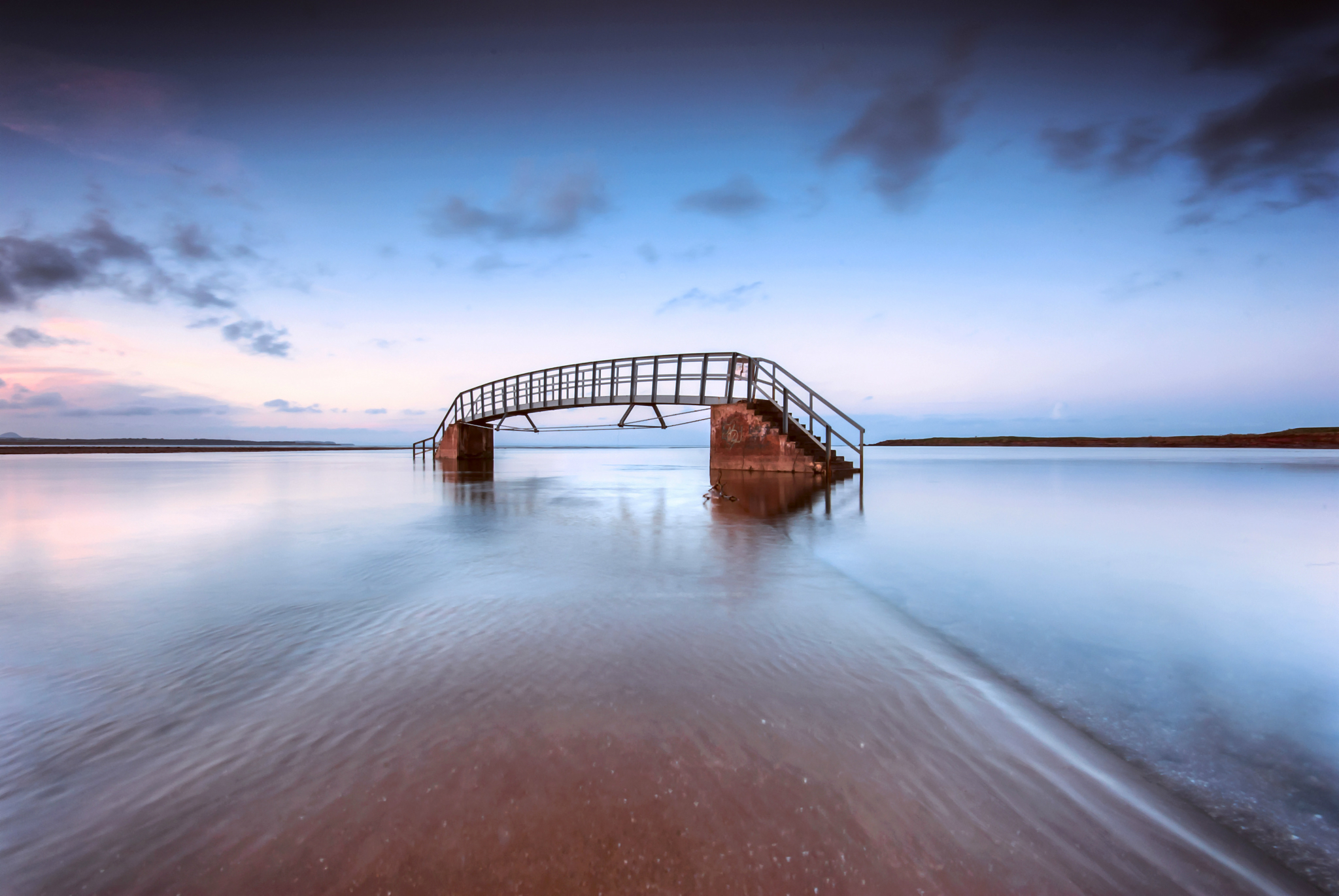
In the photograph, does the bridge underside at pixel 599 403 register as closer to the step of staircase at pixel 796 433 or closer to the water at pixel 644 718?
the step of staircase at pixel 796 433

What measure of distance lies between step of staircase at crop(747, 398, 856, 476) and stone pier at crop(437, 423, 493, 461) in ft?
46.5

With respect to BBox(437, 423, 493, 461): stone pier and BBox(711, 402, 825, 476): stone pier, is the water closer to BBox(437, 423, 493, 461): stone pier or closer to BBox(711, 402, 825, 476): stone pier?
BBox(711, 402, 825, 476): stone pier

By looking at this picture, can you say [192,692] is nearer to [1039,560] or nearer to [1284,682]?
[1284,682]

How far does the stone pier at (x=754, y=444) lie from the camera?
51.8 ft

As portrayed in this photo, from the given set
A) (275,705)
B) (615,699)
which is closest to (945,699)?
(615,699)

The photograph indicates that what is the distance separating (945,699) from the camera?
237cm

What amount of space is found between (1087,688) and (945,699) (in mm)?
851

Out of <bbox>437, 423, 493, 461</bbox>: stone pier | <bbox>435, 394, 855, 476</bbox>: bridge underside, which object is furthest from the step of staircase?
<bbox>437, 423, 493, 461</bbox>: stone pier

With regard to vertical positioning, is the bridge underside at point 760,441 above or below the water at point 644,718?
above

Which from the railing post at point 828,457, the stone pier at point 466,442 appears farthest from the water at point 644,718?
the stone pier at point 466,442

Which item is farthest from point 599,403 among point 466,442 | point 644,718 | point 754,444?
point 644,718

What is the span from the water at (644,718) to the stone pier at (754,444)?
A: 1002 cm

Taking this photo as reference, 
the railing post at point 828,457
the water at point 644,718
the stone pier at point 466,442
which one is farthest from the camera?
the stone pier at point 466,442

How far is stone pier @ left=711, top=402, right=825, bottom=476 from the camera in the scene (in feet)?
51.8
